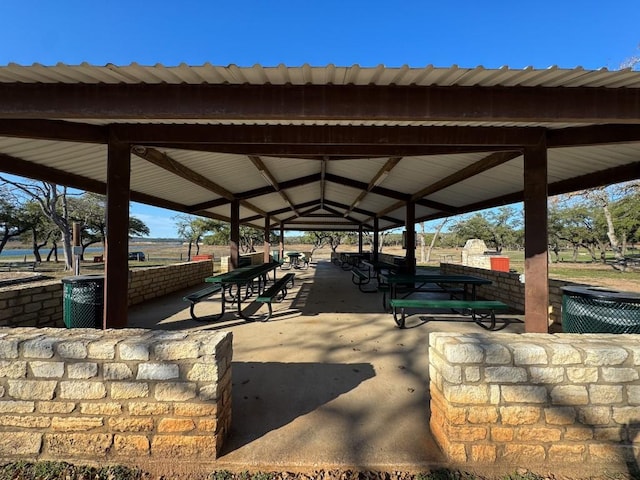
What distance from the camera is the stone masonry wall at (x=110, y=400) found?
195cm

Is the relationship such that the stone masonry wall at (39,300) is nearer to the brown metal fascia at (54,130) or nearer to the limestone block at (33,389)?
the brown metal fascia at (54,130)

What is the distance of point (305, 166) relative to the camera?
7.00m

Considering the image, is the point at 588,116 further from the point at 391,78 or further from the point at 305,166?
the point at 305,166

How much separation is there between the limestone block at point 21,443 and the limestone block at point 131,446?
0.52 metres

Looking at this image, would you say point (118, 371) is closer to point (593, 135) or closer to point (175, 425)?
point (175, 425)

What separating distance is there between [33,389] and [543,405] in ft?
10.7

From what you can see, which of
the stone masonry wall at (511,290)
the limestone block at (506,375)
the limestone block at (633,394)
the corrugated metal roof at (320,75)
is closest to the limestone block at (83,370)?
the corrugated metal roof at (320,75)

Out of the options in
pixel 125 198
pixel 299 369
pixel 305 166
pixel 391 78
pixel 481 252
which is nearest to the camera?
pixel 391 78

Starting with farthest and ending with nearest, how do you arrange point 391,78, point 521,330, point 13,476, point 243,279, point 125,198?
point 243,279
point 521,330
point 125,198
point 391,78
point 13,476

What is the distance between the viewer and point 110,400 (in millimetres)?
1965

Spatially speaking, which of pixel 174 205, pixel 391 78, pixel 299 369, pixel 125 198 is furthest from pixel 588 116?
pixel 174 205

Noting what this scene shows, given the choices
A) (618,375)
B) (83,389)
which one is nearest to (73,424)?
(83,389)

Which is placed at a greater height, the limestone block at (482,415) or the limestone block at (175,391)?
the limestone block at (175,391)

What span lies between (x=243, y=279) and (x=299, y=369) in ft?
8.65
